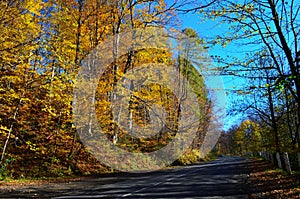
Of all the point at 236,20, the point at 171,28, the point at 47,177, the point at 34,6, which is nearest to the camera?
the point at 236,20

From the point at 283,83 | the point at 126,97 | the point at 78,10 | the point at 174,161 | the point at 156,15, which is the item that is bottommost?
the point at 174,161

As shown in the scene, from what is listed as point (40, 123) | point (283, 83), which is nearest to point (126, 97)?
point (40, 123)

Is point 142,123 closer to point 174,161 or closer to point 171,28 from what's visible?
point 174,161

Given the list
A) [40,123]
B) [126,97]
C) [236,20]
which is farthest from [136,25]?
[236,20]

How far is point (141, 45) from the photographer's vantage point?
1844cm

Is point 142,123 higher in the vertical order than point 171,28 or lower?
lower

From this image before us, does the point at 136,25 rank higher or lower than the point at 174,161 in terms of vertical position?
higher

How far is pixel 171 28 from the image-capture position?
17250 mm

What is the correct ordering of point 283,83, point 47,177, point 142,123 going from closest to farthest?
point 283,83 < point 47,177 < point 142,123

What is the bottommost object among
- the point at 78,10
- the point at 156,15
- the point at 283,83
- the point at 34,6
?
the point at 283,83

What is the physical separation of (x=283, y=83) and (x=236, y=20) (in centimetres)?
396

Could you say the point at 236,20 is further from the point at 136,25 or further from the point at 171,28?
the point at 136,25

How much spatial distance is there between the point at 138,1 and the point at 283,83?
12.7m

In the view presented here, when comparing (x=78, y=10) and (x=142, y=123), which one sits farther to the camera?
(x=142, y=123)
